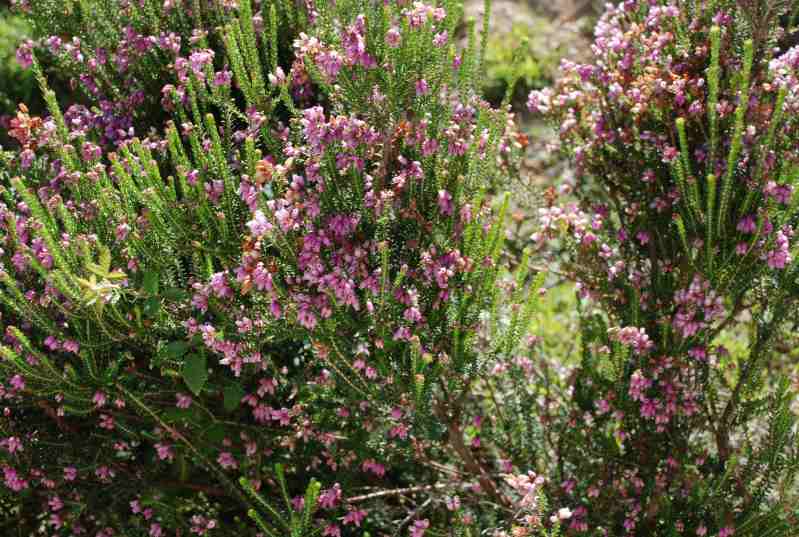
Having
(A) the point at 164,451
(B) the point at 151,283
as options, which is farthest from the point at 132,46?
(A) the point at 164,451

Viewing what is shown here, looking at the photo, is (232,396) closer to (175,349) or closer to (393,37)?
(175,349)

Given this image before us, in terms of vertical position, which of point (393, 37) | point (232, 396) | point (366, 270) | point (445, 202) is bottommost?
point (232, 396)

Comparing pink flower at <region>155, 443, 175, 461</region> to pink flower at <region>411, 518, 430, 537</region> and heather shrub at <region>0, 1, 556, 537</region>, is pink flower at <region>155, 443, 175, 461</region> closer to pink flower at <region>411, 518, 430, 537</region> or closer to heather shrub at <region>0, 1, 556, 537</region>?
heather shrub at <region>0, 1, 556, 537</region>

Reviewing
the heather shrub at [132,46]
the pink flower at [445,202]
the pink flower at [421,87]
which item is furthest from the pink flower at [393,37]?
the heather shrub at [132,46]

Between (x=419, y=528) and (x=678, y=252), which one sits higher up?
(x=678, y=252)

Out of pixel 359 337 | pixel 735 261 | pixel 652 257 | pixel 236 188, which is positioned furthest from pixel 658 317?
pixel 236 188

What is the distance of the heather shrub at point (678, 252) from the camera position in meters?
2.64

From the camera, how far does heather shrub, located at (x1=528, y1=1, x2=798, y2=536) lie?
104 inches

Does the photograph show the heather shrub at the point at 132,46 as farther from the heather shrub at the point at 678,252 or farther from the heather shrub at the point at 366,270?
the heather shrub at the point at 678,252

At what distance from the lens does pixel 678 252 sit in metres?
3.01

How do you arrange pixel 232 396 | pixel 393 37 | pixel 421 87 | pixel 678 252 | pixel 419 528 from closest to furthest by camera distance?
1. pixel 393 37
2. pixel 421 87
3. pixel 232 396
4. pixel 419 528
5. pixel 678 252

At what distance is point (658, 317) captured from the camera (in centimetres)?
306

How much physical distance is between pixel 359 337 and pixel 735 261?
1.21 m

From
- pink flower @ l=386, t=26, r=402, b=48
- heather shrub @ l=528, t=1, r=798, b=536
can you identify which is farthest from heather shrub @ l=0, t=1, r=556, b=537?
heather shrub @ l=528, t=1, r=798, b=536
